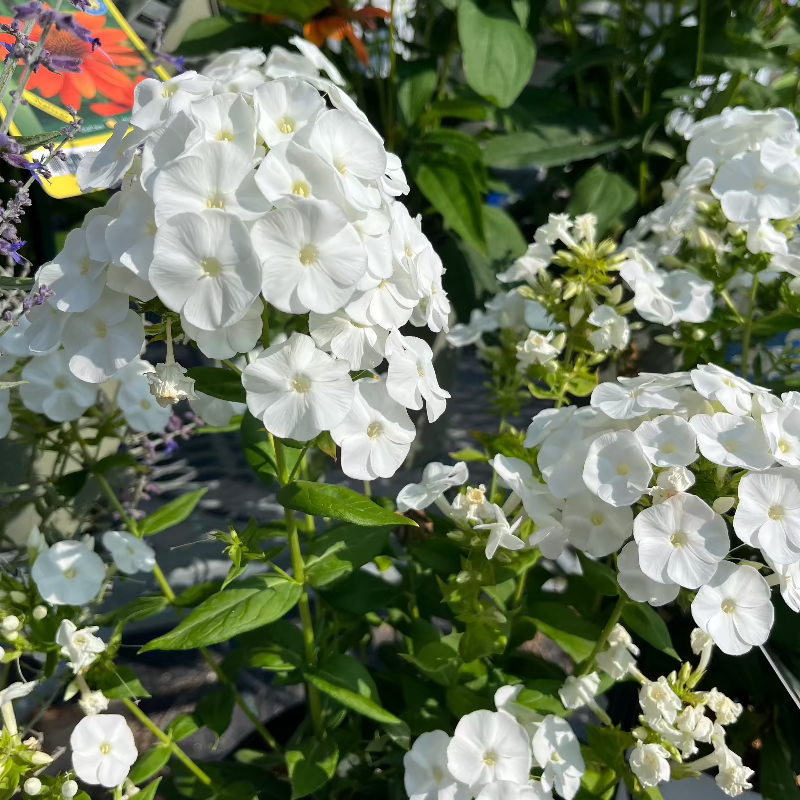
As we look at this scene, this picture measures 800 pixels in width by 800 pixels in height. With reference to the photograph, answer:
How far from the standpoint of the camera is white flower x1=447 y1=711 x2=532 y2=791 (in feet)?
1.67

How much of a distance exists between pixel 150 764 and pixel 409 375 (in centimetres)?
41

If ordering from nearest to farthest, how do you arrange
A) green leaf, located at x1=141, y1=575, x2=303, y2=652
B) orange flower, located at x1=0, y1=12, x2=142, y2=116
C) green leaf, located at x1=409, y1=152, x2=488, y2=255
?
1. green leaf, located at x1=141, y1=575, x2=303, y2=652
2. orange flower, located at x1=0, y1=12, x2=142, y2=116
3. green leaf, located at x1=409, y1=152, x2=488, y2=255

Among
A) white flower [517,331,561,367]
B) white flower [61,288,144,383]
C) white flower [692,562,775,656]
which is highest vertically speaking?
white flower [61,288,144,383]

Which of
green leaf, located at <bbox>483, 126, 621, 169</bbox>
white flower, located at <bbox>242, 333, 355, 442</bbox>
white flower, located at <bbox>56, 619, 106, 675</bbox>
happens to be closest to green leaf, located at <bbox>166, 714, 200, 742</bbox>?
white flower, located at <bbox>56, 619, 106, 675</bbox>

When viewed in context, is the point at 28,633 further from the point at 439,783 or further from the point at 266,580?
the point at 439,783

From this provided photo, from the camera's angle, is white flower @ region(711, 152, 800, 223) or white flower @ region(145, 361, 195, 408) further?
white flower @ region(711, 152, 800, 223)

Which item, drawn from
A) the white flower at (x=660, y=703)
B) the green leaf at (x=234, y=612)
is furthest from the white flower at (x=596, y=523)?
the green leaf at (x=234, y=612)

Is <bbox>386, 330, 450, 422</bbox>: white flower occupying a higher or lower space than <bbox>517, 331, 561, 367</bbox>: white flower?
higher

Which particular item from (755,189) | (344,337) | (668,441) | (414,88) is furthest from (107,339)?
(414,88)

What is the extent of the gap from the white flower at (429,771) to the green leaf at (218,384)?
30 cm

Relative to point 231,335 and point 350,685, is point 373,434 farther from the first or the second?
point 350,685

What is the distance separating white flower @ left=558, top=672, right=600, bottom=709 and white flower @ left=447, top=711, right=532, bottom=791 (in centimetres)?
6

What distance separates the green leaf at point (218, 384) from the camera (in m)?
0.47

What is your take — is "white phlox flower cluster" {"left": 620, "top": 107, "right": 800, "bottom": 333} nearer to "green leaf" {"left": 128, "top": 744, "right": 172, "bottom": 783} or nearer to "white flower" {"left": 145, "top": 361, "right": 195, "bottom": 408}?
"white flower" {"left": 145, "top": 361, "right": 195, "bottom": 408}
